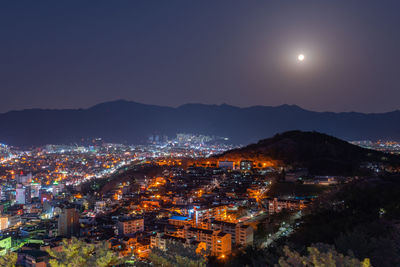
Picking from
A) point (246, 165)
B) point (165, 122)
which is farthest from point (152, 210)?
point (165, 122)

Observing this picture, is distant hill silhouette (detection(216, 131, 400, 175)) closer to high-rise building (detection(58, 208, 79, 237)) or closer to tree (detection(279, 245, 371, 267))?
high-rise building (detection(58, 208, 79, 237))

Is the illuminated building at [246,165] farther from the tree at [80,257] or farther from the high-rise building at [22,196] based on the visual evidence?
the tree at [80,257]

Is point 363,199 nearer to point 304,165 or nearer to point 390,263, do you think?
point 390,263

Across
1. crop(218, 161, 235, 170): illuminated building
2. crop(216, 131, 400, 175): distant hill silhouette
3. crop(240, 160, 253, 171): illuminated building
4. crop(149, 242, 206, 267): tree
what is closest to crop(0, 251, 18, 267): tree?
crop(149, 242, 206, 267): tree

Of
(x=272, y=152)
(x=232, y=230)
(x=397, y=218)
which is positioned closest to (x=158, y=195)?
(x=232, y=230)

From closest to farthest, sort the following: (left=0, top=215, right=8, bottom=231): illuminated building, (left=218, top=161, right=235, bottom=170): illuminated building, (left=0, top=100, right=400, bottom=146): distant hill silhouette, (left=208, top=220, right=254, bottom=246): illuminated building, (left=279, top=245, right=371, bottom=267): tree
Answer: (left=279, top=245, right=371, bottom=267): tree < (left=208, top=220, right=254, bottom=246): illuminated building < (left=0, top=215, right=8, bottom=231): illuminated building < (left=218, top=161, right=235, bottom=170): illuminated building < (left=0, top=100, right=400, bottom=146): distant hill silhouette

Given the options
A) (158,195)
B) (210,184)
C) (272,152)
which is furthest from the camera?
(272,152)
